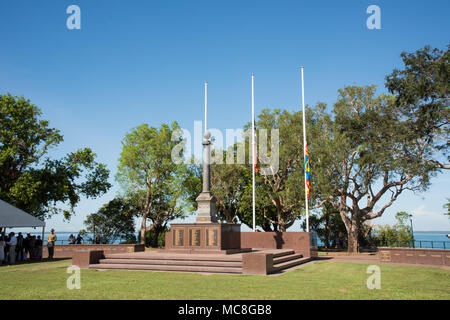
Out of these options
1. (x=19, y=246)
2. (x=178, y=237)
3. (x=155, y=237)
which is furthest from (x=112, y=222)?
Answer: (x=178, y=237)

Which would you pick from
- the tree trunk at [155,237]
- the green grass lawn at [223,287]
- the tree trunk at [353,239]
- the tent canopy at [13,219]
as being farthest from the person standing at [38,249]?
the tree trunk at [353,239]

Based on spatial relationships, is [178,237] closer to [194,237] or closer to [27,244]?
[194,237]

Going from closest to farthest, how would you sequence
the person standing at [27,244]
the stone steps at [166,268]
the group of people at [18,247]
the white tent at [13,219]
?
the stone steps at [166,268] → the white tent at [13,219] → the group of people at [18,247] → the person standing at [27,244]

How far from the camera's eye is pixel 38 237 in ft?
81.8

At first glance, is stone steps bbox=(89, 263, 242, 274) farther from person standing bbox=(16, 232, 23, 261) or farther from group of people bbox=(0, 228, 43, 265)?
person standing bbox=(16, 232, 23, 261)

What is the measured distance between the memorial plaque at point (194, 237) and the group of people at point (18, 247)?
11035mm

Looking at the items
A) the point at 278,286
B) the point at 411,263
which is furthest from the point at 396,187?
the point at 278,286

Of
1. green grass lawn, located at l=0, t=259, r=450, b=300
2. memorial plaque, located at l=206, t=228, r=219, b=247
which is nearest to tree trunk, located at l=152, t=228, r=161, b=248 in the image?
memorial plaque, located at l=206, t=228, r=219, b=247

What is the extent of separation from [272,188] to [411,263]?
22495 mm

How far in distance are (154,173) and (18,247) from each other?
732 inches

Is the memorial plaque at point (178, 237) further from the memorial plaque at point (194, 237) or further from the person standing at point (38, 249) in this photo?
the person standing at point (38, 249)

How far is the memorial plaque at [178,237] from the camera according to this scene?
18469 millimetres

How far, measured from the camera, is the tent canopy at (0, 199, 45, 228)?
2012 centimetres
